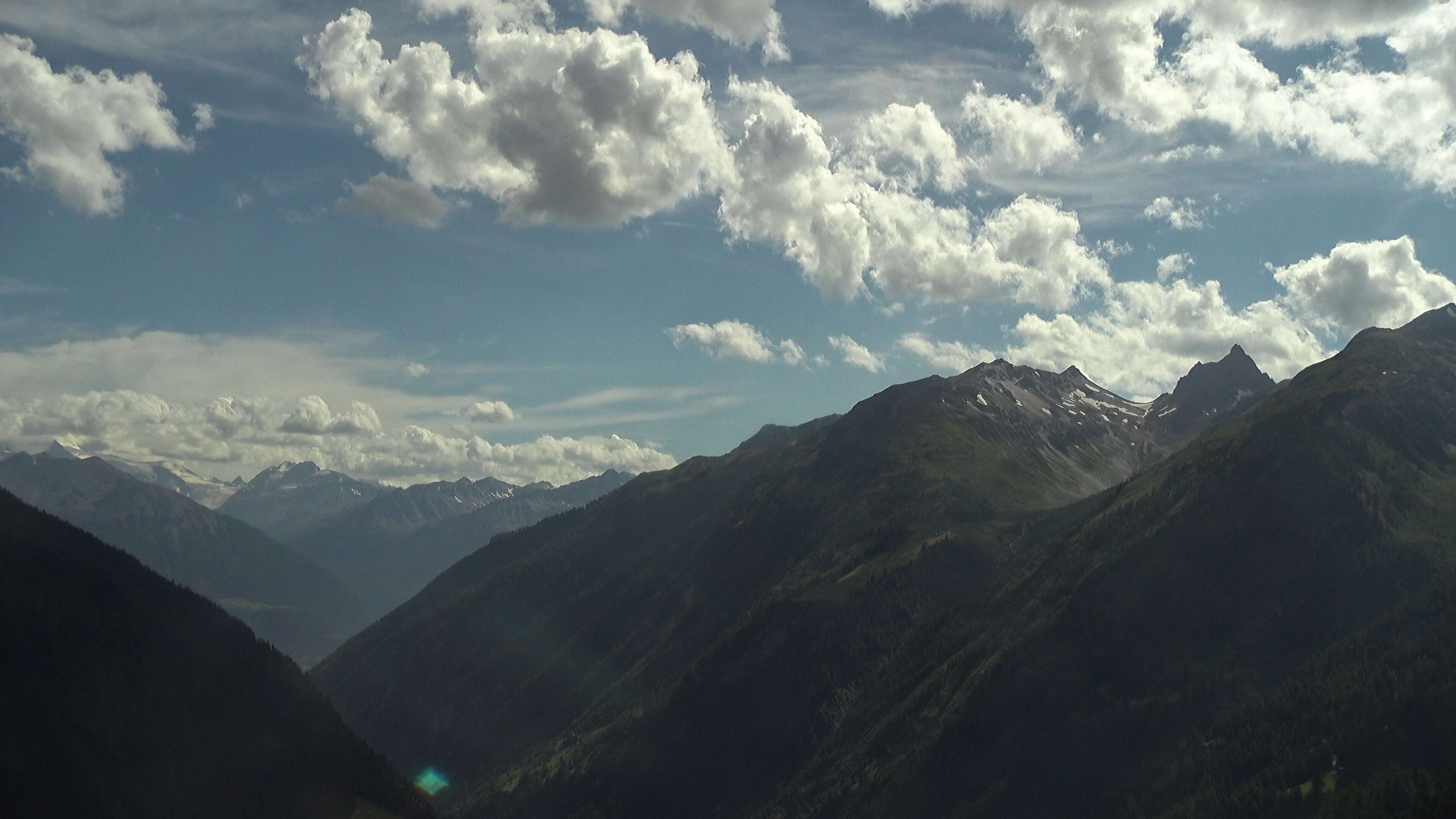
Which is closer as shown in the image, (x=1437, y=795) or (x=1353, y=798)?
(x=1437, y=795)

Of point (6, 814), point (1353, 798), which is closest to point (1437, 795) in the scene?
point (1353, 798)

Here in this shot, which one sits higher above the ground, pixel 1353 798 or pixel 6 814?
pixel 6 814

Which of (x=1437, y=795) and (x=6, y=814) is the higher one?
(x=6, y=814)

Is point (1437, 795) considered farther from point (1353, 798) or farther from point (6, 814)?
point (6, 814)

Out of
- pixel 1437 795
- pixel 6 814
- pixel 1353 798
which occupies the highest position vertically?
pixel 6 814

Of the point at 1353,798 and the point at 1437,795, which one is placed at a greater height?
the point at 1437,795
